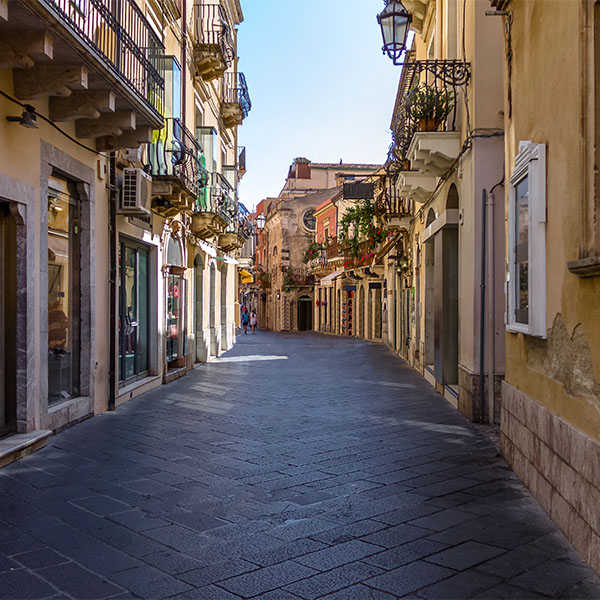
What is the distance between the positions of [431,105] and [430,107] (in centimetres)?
A: 3

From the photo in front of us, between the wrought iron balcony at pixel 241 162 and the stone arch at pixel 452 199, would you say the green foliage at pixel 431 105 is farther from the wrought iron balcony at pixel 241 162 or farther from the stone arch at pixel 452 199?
the wrought iron balcony at pixel 241 162

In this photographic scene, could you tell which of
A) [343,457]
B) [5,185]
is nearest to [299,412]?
[343,457]

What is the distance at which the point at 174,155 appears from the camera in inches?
500

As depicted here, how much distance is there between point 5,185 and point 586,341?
5093mm

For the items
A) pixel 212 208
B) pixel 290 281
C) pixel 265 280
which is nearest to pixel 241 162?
pixel 212 208

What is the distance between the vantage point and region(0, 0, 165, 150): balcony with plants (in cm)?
572

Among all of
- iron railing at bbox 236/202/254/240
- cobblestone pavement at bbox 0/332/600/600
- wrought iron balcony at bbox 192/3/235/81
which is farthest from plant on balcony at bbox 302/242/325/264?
cobblestone pavement at bbox 0/332/600/600

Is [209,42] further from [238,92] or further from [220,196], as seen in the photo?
[238,92]

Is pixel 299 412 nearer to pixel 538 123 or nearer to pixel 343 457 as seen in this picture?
pixel 343 457

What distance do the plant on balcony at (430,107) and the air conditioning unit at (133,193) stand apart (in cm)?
417

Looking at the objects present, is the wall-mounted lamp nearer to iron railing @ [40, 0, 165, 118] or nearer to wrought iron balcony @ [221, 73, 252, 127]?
iron railing @ [40, 0, 165, 118]

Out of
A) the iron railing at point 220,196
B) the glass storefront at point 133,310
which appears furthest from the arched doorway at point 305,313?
the glass storefront at point 133,310

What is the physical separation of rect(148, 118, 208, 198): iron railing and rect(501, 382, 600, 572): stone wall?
7.81m

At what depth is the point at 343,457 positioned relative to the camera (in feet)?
21.0
